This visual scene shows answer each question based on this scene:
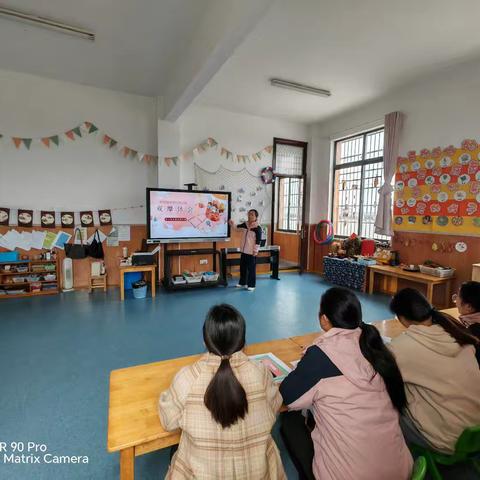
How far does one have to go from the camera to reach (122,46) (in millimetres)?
3598

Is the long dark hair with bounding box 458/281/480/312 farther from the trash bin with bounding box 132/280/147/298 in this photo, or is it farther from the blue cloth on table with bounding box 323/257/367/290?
the trash bin with bounding box 132/280/147/298

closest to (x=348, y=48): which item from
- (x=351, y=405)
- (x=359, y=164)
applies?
(x=359, y=164)

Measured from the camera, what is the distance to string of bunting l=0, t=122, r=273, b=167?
4.50m

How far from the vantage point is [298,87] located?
4.58 meters

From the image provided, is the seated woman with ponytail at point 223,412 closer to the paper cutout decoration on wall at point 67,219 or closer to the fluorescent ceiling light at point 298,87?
the fluorescent ceiling light at point 298,87

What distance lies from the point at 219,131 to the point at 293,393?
213 inches

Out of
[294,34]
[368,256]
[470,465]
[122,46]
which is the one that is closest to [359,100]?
[294,34]

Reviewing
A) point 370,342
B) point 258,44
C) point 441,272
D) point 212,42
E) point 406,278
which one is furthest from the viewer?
point 406,278

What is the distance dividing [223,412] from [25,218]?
16.1 ft

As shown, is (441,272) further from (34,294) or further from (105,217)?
(34,294)

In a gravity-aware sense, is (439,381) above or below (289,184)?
below

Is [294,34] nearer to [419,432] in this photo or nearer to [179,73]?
[179,73]

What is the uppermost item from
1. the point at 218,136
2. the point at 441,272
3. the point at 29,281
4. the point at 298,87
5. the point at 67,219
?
the point at 298,87

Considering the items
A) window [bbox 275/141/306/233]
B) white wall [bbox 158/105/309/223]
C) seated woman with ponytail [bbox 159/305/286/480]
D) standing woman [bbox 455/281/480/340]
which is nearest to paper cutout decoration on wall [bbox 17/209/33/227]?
white wall [bbox 158/105/309/223]
